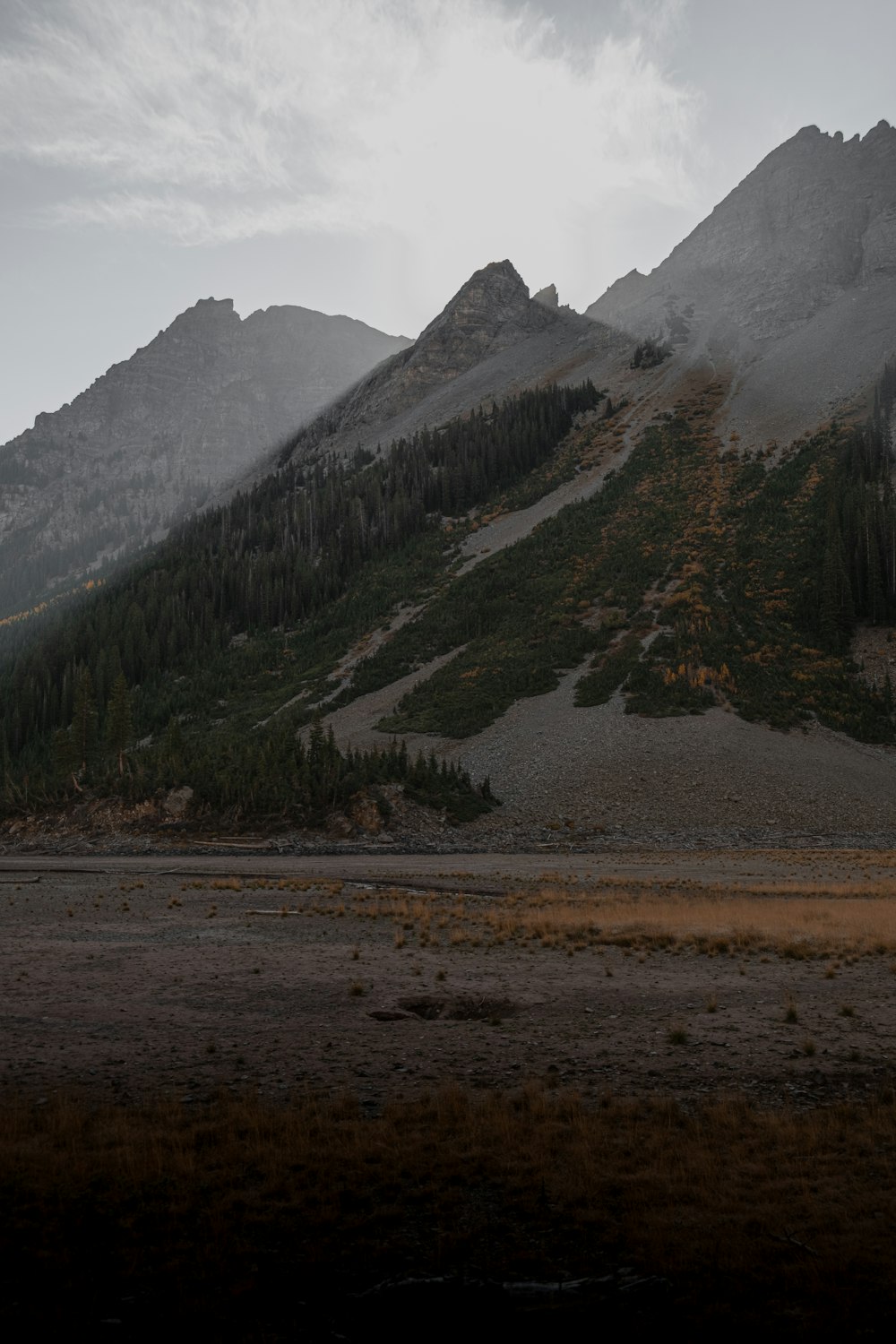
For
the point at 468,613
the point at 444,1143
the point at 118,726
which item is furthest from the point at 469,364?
the point at 444,1143

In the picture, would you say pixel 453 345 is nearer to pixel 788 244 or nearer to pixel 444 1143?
pixel 788 244

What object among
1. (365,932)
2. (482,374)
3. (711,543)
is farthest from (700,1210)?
(482,374)

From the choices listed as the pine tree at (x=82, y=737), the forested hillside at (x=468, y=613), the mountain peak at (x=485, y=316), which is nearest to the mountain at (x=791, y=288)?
the forested hillside at (x=468, y=613)

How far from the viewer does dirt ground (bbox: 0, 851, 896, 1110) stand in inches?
378

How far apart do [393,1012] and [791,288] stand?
167 meters

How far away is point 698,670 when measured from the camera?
209ft

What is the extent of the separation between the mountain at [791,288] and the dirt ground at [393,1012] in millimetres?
102796

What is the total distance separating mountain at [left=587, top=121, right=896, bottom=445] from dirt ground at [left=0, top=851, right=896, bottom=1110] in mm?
102796

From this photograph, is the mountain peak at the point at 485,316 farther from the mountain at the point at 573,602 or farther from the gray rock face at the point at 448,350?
the mountain at the point at 573,602

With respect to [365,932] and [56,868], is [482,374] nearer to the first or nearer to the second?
[56,868]

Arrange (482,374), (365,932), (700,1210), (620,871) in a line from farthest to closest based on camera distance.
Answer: (482,374) < (620,871) < (365,932) < (700,1210)

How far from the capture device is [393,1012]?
12.6m

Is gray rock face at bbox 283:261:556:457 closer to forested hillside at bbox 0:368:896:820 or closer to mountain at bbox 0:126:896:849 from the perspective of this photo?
mountain at bbox 0:126:896:849

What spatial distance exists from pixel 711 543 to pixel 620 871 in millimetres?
58644
